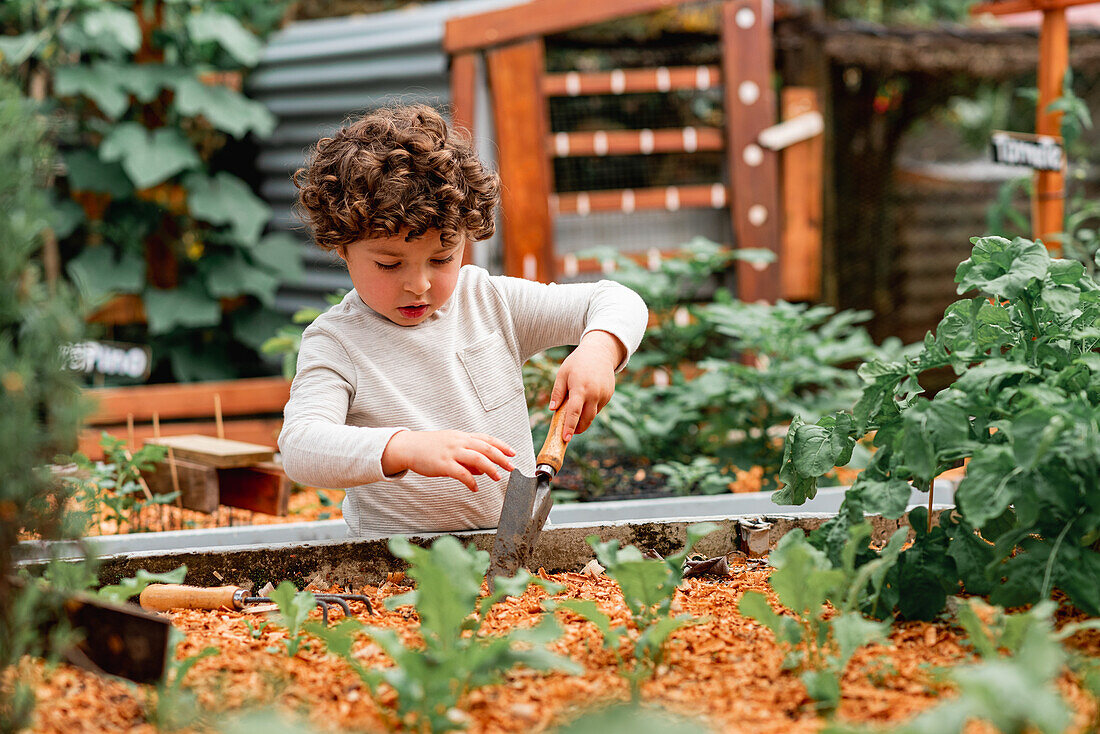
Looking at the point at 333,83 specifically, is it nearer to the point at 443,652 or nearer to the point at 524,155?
the point at 524,155

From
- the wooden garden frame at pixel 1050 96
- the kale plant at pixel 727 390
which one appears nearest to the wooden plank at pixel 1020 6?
the wooden garden frame at pixel 1050 96

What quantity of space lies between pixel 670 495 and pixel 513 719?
157 centimetres

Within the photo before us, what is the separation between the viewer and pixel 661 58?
4.59 m

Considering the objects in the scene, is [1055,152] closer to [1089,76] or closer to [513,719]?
[513,719]

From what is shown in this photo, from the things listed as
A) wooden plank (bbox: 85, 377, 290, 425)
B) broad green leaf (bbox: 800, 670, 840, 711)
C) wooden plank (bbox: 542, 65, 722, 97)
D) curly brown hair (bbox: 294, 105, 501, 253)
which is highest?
wooden plank (bbox: 542, 65, 722, 97)

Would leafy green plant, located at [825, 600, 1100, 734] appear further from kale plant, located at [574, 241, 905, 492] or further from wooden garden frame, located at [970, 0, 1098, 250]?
wooden garden frame, located at [970, 0, 1098, 250]

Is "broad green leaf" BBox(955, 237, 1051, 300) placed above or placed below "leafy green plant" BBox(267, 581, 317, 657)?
above

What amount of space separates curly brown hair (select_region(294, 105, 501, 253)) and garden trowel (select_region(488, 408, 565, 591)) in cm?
42

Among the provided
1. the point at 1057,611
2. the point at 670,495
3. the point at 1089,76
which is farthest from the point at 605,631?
the point at 1089,76

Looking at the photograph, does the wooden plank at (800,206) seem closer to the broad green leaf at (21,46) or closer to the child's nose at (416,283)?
the child's nose at (416,283)

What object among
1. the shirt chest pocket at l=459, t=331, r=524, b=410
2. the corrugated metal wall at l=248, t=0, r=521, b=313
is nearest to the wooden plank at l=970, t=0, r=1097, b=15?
the corrugated metal wall at l=248, t=0, r=521, b=313

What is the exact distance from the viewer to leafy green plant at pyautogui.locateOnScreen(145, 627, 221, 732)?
1.01 m

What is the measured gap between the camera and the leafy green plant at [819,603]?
1151 millimetres

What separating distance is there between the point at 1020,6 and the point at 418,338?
2.59m
